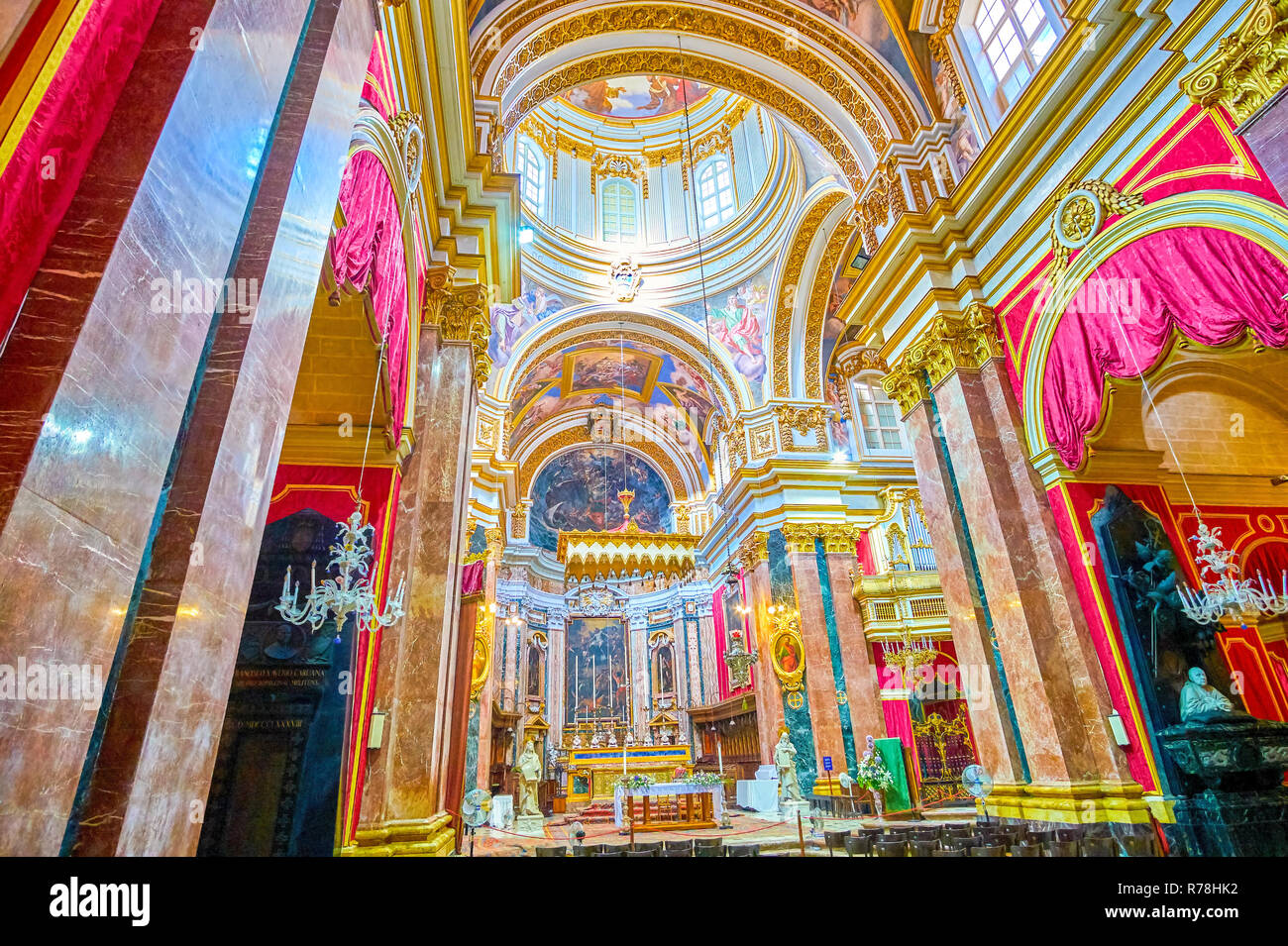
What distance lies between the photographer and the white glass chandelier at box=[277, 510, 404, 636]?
4371 mm

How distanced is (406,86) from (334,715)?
546 cm

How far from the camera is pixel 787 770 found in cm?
1107

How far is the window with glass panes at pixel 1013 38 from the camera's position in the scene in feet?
22.2

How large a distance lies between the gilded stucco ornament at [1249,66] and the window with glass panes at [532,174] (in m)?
13.0

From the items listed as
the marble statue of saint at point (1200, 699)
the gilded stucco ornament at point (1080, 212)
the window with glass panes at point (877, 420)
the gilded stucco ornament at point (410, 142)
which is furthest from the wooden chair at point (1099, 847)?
the window with glass panes at point (877, 420)

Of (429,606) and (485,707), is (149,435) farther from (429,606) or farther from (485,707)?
(485,707)

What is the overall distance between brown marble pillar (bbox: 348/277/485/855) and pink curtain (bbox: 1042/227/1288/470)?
641 centimetres

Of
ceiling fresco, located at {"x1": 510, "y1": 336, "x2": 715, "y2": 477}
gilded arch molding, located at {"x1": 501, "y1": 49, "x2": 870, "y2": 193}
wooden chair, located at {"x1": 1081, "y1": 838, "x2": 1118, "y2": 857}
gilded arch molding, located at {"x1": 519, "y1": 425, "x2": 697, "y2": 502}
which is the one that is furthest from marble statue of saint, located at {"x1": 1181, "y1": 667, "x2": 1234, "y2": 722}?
gilded arch molding, located at {"x1": 519, "y1": 425, "x2": 697, "y2": 502}

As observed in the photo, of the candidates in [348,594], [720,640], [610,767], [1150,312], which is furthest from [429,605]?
[720,640]

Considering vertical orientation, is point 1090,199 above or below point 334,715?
above
